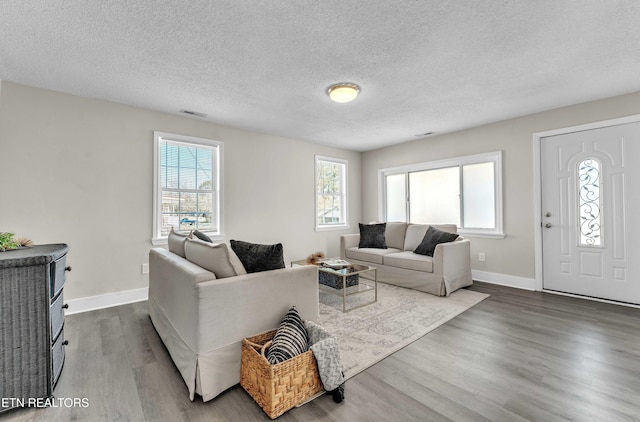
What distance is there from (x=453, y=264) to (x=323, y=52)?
3.04 m

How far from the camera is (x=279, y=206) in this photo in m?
4.94

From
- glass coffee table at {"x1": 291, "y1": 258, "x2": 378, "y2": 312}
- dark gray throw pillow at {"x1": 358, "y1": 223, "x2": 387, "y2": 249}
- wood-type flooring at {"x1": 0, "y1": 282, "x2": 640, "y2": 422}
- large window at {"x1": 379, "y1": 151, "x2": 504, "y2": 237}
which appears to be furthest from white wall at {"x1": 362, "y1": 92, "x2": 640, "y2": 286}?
glass coffee table at {"x1": 291, "y1": 258, "x2": 378, "y2": 312}

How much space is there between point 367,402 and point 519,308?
2499mm

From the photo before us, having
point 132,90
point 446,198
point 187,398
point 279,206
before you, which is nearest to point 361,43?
point 132,90

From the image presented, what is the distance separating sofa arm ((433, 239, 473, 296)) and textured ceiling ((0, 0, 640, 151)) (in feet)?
6.03

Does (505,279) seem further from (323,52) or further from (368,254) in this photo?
(323,52)

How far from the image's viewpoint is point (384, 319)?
286 cm

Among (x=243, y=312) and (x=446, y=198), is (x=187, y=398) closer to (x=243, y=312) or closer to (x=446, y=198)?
(x=243, y=312)

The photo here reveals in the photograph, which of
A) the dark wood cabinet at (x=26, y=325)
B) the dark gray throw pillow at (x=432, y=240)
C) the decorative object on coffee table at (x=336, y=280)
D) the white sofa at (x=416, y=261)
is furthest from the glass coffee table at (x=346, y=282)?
the dark wood cabinet at (x=26, y=325)

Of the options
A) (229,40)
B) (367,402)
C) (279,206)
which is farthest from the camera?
(279,206)

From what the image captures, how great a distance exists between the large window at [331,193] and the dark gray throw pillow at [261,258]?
344 cm

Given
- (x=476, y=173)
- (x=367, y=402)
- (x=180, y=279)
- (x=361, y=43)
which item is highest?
(x=361, y=43)

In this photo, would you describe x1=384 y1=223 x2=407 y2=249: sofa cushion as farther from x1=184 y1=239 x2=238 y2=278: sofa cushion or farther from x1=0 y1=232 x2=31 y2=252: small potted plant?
x1=0 y1=232 x2=31 y2=252: small potted plant

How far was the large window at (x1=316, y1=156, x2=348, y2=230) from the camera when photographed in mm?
5650
